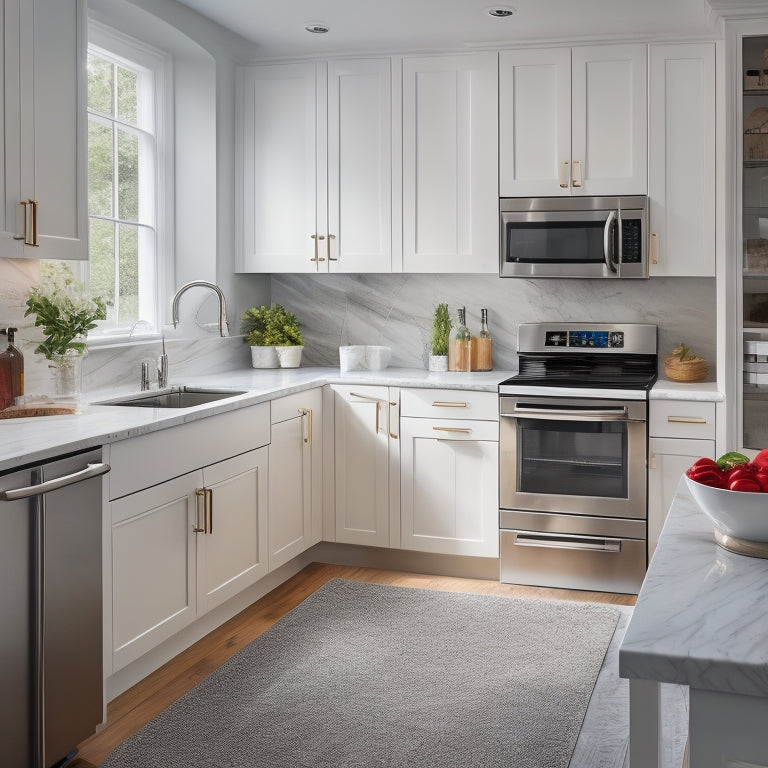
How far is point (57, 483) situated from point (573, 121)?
2833mm

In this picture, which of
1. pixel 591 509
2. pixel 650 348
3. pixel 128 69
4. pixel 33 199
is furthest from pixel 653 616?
pixel 128 69

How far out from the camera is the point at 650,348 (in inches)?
168

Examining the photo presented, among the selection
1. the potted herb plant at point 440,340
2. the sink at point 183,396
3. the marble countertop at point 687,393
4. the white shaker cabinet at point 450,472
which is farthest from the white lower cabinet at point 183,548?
the marble countertop at point 687,393

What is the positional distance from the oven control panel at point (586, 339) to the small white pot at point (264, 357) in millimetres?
1377

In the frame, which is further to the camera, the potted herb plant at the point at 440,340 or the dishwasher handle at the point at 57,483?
the potted herb plant at the point at 440,340

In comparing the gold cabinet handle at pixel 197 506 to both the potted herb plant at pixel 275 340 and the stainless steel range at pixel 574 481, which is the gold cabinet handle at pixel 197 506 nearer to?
the stainless steel range at pixel 574 481

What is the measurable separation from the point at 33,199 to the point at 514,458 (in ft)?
7.21

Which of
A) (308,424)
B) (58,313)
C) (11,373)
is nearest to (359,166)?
(308,424)

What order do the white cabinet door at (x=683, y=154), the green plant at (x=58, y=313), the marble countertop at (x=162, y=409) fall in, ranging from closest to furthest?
1. the marble countertop at (x=162, y=409)
2. the green plant at (x=58, y=313)
3. the white cabinet door at (x=683, y=154)

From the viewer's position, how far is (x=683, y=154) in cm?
393

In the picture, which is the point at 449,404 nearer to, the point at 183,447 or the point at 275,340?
the point at 275,340

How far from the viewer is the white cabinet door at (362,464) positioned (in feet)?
13.5

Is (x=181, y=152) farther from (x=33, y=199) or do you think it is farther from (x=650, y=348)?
(x=650, y=348)

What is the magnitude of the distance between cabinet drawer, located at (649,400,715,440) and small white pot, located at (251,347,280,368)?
1898 millimetres
